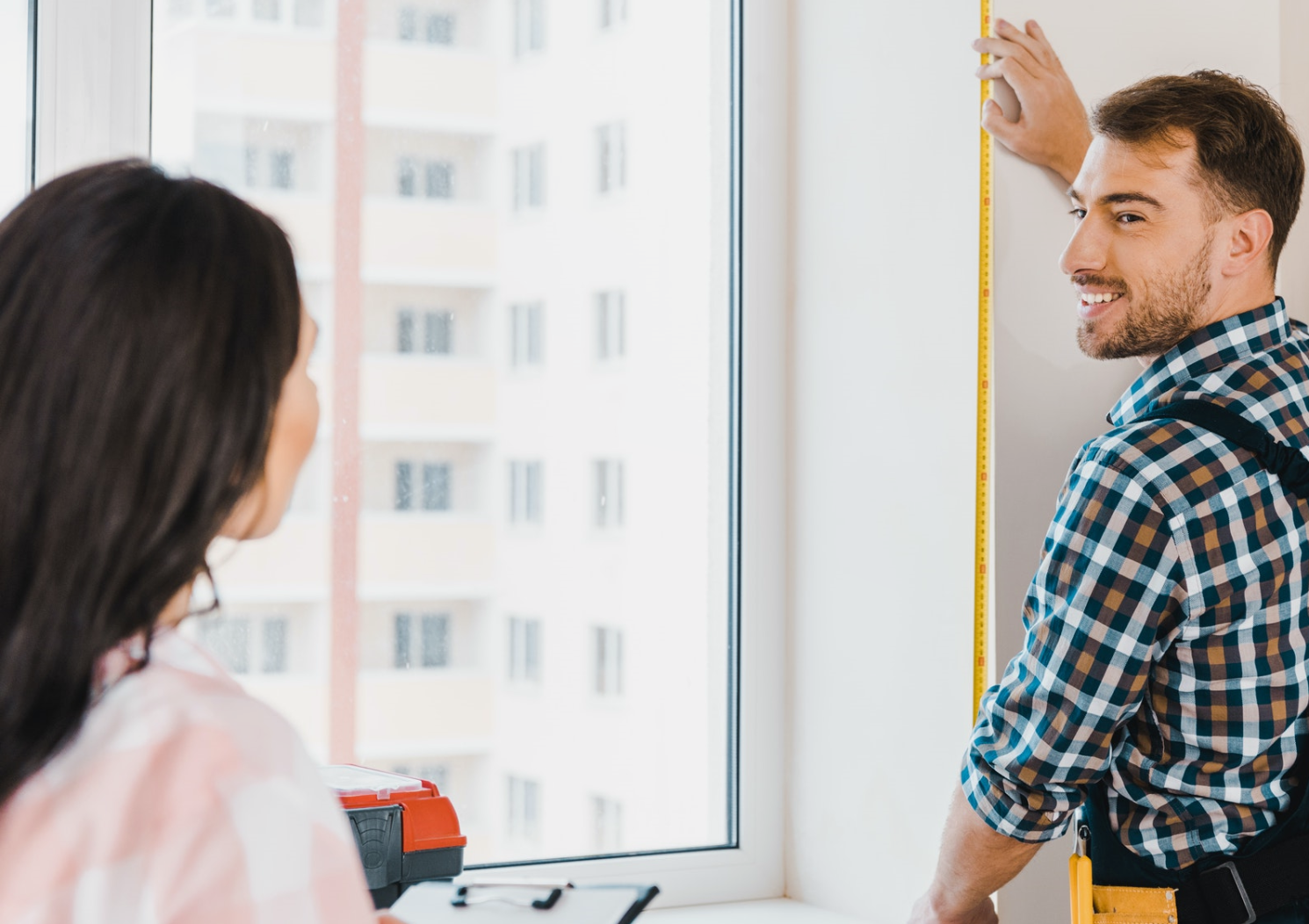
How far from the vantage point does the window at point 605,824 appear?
188 cm

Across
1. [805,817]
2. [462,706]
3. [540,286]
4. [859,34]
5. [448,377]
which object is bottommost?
[805,817]

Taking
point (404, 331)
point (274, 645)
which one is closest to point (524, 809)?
point (274, 645)

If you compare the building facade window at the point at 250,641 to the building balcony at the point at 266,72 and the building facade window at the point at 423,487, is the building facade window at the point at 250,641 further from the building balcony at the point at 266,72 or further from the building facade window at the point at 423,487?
the building balcony at the point at 266,72

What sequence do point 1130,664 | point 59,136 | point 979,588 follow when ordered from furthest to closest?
point 979,588, point 59,136, point 1130,664

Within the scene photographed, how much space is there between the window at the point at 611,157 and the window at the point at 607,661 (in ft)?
2.17

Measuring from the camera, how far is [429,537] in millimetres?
1734

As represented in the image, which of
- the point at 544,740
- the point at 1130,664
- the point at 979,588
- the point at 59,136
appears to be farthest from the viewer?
the point at 544,740

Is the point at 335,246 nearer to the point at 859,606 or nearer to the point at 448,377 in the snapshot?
the point at 448,377

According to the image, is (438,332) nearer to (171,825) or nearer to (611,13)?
(611,13)

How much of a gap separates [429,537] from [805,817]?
67 cm

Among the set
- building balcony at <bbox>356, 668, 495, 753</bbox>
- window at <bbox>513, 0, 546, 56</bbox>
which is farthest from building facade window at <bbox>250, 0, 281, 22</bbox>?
building balcony at <bbox>356, 668, 495, 753</bbox>

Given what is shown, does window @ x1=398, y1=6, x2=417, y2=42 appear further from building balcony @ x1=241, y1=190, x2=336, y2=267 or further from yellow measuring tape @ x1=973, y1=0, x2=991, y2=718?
yellow measuring tape @ x1=973, y1=0, x2=991, y2=718

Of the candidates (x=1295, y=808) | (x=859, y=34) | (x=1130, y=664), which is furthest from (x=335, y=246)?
(x=1295, y=808)

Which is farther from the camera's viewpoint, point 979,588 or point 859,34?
point 859,34
